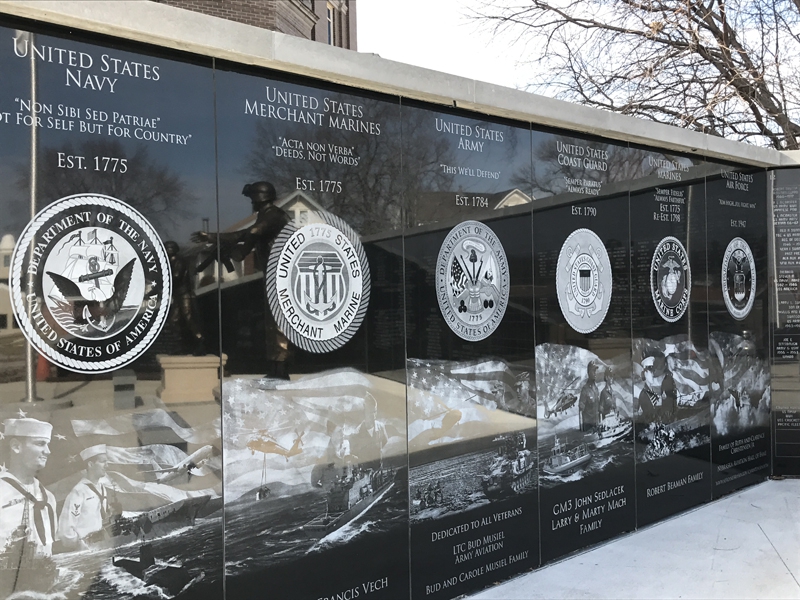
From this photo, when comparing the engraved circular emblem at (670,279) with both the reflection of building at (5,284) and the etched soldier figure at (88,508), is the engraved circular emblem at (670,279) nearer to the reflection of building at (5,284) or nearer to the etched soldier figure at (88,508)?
the etched soldier figure at (88,508)

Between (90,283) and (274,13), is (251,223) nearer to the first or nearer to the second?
(90,283)

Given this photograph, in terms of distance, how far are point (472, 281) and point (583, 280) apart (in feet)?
3.91

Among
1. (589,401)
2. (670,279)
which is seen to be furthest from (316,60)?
(670,279)

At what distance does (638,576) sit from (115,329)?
377cm

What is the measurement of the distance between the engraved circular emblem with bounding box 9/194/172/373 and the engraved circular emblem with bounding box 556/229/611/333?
3.03m

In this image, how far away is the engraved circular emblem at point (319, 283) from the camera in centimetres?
386

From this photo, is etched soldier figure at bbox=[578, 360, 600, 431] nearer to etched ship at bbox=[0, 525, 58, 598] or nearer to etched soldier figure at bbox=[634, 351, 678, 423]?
etched soldier figure at bbox=[634, 351, 678, 423]

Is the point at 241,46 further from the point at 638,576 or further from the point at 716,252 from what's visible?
the point at 716,252

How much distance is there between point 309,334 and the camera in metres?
3.96

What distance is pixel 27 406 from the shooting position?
3.04 metres

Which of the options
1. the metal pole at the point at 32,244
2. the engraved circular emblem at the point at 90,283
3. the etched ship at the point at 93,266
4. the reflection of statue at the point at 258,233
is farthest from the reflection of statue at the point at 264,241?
the metal pole at the point at 32,244

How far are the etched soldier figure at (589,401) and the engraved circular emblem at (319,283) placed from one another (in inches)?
85.5

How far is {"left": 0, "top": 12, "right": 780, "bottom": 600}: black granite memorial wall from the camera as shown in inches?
123

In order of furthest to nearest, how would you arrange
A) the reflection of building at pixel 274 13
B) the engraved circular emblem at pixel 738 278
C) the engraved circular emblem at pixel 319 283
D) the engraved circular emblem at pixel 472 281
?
the reflection of building at pixel 274 13 → the engraved circular emblem at pixel 738 278 → the engraved circular emblem at pixel 472 281 → the engraved circular emblem at pixel 319 283
